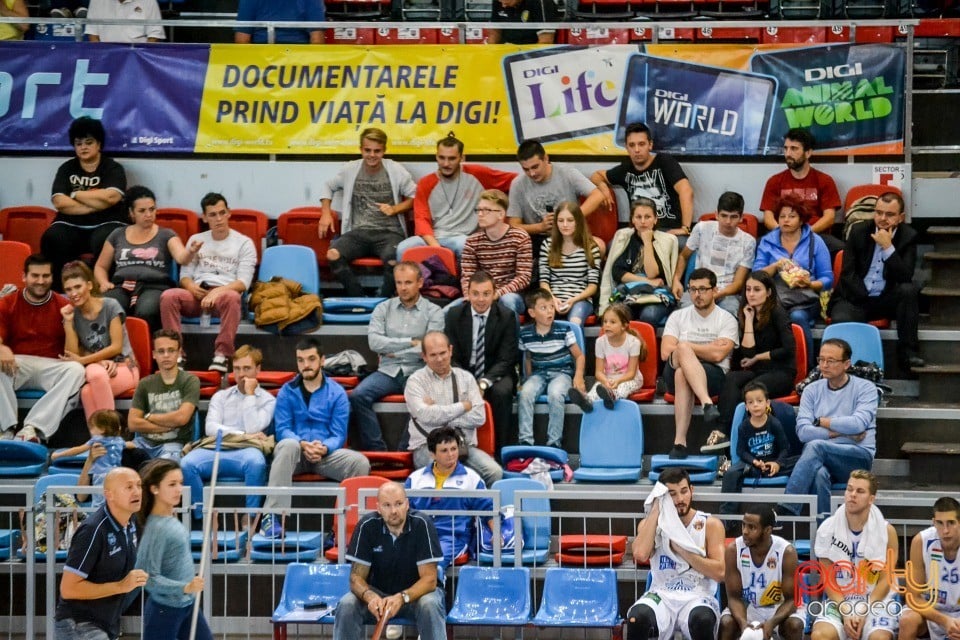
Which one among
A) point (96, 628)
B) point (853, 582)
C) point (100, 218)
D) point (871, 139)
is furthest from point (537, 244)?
point (96, 628)

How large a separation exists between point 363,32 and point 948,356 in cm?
662

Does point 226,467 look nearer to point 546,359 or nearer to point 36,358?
point 36,358

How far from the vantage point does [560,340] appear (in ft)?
37.6

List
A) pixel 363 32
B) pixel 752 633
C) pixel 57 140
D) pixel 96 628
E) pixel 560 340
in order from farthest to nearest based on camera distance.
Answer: pixel 363 32
pixel 57 140
pixel 560 340
pixel 752 633
pixel 96 628

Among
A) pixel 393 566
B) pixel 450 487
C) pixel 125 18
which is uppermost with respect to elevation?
pixel 125 18

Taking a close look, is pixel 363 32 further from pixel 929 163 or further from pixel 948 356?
pixel 948 356

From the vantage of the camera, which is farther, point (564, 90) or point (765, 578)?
point (564, 90)

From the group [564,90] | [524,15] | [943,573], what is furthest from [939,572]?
[524,15]

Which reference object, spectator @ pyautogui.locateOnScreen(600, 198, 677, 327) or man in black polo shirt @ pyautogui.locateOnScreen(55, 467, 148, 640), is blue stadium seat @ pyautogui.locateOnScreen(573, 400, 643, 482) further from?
man in black polo shirt @ pyautogui.locateOnScreen(55, 467, 148, 640)

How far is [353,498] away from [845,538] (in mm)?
3238

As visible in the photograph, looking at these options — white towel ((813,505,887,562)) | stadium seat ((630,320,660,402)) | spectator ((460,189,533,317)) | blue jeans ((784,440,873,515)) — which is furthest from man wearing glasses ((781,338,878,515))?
spectator ((460,189,533,317))

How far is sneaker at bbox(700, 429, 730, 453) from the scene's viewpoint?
1075 cm

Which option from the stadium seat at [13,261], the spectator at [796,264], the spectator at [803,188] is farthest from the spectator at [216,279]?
the spectator at [803,188]

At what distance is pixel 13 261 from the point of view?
41.9 ft
